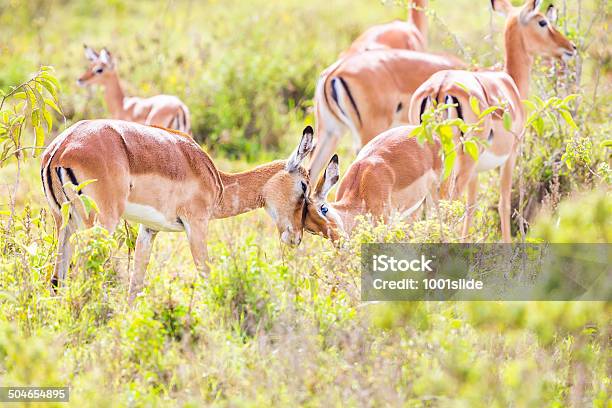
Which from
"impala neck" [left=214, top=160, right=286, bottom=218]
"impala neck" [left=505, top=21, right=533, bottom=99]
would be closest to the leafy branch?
"impala neck" [left=214, top=160, right=286, bottom=218]

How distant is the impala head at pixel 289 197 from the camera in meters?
4.88

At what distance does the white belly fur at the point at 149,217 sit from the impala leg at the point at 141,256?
3.8 inches

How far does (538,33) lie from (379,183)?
1.81m

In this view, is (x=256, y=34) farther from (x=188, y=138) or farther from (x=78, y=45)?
(x=188, y=138)

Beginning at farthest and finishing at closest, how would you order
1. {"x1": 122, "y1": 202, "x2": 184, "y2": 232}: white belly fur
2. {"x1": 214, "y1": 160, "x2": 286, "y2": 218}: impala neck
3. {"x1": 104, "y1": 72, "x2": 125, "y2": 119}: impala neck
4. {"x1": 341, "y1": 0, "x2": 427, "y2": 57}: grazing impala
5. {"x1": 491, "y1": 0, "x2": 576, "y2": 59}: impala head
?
{"x1": 104, "y1": 72, "x2": 125, "y2": 119}: impala neck, {"x1": 341, "y1": 0, "x2": 427, "y2": 57}: grazing impala, {"x1": 491, "y1": 0, "x2": 576, "y2": 59}: impala head, {"x1": 214, "y1": 160, "x2": 286, "y2": 218}: impala neck, {"x1": 122, "y1": 202, "x2": 184, "y2": 232}: white belly fur

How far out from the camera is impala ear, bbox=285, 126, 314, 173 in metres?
4.71

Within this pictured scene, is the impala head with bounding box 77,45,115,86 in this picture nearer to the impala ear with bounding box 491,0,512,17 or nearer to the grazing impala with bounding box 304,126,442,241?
the impala ear with bounding box 491,0,512,17

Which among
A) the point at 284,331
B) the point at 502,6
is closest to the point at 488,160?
the point at 502,6

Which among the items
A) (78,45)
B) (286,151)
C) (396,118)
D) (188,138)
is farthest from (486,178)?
(78,45)

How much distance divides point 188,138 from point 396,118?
2192 mm

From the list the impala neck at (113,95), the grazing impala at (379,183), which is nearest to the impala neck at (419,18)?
the impala neck at (113,95)

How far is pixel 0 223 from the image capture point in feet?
14.5

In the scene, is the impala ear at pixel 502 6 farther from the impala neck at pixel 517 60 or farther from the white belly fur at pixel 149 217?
the white belly fur at pixel 149 217

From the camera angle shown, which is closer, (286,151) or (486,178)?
(486,178)
